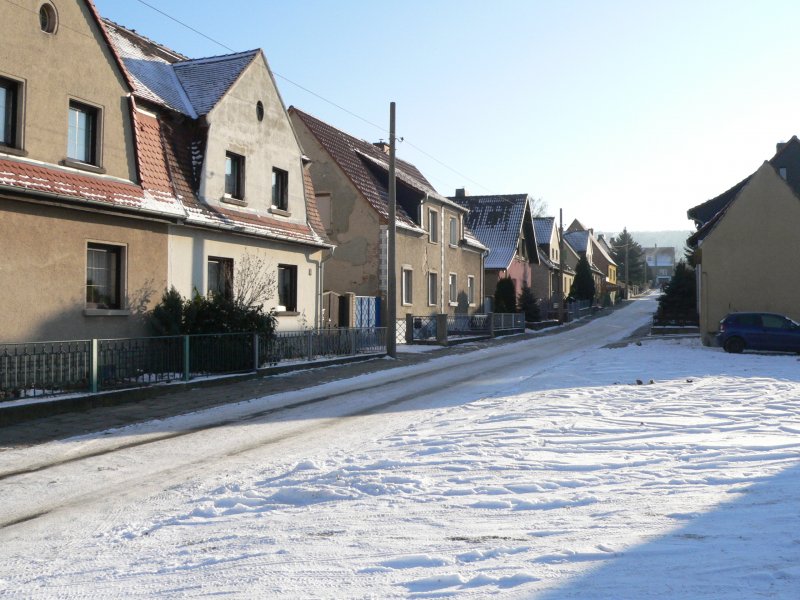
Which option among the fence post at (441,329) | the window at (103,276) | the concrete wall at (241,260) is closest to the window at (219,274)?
the concrete wall at (241,260)

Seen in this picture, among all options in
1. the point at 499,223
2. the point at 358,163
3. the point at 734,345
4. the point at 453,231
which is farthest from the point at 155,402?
the point at 499,223

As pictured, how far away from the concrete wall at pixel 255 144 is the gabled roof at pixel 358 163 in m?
6.02

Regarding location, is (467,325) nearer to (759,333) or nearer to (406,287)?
(406,287)

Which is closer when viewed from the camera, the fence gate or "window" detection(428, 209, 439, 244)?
the fence gate

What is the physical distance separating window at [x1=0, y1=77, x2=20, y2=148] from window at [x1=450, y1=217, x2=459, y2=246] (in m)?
24.8

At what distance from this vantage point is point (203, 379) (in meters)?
15.4

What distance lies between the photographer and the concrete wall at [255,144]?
770 inches

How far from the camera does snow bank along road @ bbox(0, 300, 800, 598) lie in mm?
A: 4469

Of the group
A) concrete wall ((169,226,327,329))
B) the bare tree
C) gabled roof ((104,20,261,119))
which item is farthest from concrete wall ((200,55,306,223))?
the bare tree

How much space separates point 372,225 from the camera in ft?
95.6

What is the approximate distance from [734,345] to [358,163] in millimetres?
16297

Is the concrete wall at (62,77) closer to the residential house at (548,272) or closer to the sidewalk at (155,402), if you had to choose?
the sidewalk at (155,402)

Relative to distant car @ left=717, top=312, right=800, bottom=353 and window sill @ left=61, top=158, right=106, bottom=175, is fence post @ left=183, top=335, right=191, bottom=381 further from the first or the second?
distant car @ left=717, top=312, right=800, bottom=353

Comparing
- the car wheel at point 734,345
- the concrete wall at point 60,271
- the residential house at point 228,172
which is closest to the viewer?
the concrete wall at point 60,271
